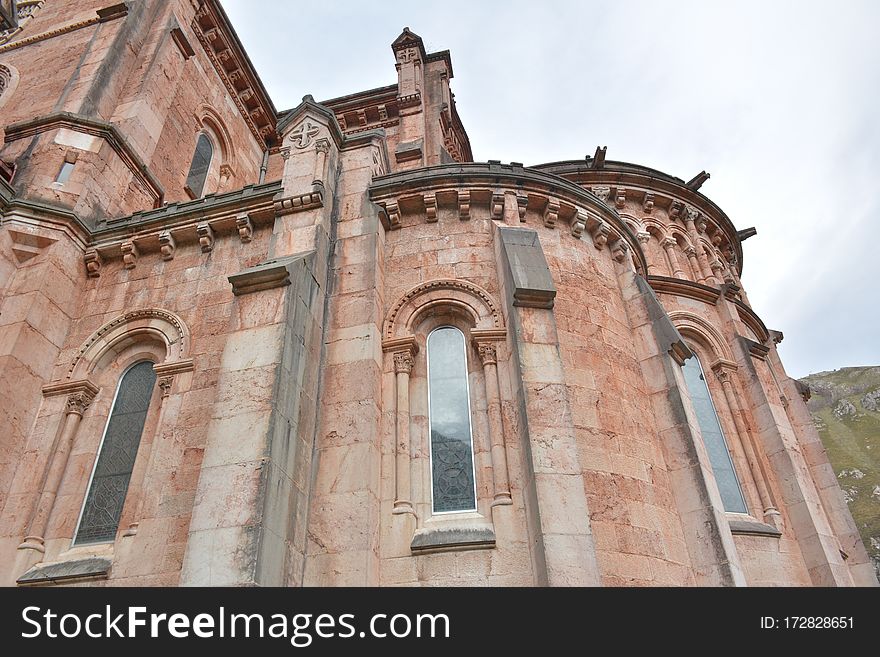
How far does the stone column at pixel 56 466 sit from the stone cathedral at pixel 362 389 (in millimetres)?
41

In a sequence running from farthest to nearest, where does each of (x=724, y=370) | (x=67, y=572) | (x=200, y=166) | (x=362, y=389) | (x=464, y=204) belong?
(x=200, y=166), (x=724, y=370), (x=464, y=204), (x=362, y=389), (x=67, y=572)

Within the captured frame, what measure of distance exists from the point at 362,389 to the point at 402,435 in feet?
3.12

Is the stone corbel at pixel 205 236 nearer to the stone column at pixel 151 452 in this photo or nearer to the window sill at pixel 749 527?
the stone column at pixel 151 452

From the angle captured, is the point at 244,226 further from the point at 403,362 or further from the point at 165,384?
the point at 403,362

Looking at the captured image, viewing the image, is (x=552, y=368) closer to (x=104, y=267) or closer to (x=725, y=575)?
(x=725, y=575)

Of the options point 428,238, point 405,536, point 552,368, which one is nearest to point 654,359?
point 552,368

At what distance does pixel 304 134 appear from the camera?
39.5 ft

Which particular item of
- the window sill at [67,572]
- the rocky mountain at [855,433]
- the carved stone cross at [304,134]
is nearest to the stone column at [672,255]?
the carved stone cross at [304,134]

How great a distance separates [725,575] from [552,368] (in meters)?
3.75

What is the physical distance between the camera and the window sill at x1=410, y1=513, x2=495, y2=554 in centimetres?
Result: 784

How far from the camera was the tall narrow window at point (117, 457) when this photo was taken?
937 cm

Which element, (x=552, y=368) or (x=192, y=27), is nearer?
(x=552, y=368)

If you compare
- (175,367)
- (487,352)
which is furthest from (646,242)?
(175,367)

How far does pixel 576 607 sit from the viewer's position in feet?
19.7
